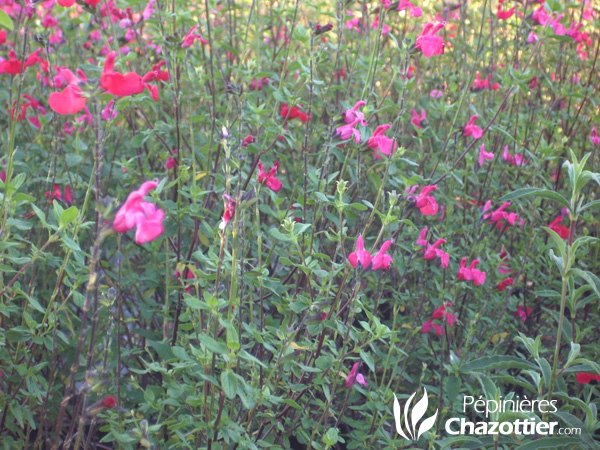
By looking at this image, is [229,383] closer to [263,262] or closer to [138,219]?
[138,219]

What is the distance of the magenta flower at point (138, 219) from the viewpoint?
1.15 meters

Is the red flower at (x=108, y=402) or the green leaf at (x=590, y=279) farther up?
the green leaf at (x=590, y=279)

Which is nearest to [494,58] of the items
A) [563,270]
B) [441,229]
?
[441,229]

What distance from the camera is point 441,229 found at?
2.96m

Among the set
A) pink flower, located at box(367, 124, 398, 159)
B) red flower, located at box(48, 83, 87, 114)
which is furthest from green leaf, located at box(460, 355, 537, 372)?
red flower, located at box(48, 83, 87, 114)

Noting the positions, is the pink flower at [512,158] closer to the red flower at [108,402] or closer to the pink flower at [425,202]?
the pink flower at [425,202]

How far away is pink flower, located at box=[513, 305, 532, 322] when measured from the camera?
2891mm

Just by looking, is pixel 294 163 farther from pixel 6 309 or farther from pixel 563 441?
pixel 563 441

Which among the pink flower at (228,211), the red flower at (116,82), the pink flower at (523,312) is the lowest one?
the pink flower at (523,312)

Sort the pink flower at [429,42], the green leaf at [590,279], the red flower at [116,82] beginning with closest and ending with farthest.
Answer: the red flower at [116,82], the green leaf at [590,279], the pink flower at [429,42]

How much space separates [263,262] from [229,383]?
39.0 inches

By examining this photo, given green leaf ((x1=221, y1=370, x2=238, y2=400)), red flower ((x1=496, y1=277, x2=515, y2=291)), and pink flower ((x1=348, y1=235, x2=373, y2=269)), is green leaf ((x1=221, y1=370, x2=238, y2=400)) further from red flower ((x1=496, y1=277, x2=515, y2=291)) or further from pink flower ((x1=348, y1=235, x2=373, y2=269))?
red flower ((x1=496, y1=277, x2=515, y2=291))

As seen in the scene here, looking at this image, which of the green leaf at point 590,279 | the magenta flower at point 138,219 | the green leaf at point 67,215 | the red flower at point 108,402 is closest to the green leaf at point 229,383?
the red flower at point 108,402

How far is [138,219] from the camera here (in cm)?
118
